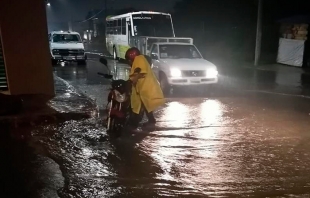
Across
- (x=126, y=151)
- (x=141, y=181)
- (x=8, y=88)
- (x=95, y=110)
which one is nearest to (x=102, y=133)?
(x=126, y=151)

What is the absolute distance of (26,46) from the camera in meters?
10.0

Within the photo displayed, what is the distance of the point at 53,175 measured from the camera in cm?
523

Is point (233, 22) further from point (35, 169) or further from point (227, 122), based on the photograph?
point (35, 169)

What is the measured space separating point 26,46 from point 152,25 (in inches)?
426

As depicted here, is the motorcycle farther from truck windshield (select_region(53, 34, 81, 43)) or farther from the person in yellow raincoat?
truck windshield (select_region(53, 34, 81, 43))

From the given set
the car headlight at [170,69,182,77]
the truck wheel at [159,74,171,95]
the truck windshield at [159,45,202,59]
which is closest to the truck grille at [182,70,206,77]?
the car headlight at [170,69,182,77]

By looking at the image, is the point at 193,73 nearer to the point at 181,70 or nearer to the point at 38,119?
the point at 181,70

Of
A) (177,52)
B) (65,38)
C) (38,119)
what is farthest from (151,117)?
(65,38)

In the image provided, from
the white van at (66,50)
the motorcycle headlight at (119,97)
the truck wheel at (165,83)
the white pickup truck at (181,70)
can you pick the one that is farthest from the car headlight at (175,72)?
the white van at (66,50)

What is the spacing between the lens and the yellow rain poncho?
23.5 ft

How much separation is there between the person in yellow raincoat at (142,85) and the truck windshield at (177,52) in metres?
5.17

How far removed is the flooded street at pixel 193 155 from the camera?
483cm

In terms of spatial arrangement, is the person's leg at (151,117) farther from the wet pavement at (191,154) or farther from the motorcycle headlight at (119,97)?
the motorcycle headlight at (119,97)

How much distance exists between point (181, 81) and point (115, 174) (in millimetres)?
6496
